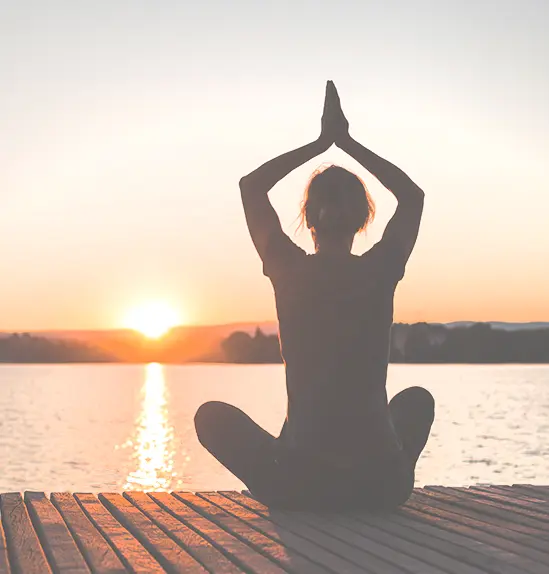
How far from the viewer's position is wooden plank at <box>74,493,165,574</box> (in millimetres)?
3713

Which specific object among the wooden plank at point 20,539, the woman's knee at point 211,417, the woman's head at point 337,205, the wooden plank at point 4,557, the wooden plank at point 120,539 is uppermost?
the woman's head at point 337,205

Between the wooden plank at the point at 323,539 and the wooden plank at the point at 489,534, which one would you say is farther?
the wooden plank at the point at 489,534

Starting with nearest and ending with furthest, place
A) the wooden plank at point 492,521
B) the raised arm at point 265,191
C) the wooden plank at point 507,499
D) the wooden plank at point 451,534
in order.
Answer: the wooden plank at point 451,534, the wooden plank at point 492,521, the raised arm at point 265,191, the wooden plank at point 507,499

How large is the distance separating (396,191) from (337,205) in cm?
46

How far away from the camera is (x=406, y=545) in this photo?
411cm

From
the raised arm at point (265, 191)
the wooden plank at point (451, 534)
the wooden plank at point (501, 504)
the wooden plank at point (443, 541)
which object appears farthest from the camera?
the wooden plank at point (501, 504)

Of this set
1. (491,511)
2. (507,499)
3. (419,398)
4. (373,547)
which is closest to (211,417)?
(419,398)

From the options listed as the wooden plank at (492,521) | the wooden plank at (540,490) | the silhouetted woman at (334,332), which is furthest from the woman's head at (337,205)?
the wooden plank at (540,490)

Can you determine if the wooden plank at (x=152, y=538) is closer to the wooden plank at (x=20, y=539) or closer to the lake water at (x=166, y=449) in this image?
the wooden plank at (x=20, y=539)

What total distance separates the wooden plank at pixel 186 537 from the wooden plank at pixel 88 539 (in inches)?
13.0

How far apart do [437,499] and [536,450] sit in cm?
3242

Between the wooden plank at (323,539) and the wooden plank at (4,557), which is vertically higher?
the wooden plank at (323,539)

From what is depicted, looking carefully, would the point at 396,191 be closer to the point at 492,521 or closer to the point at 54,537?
the point at 492,521

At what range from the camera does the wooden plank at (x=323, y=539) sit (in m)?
3.72
